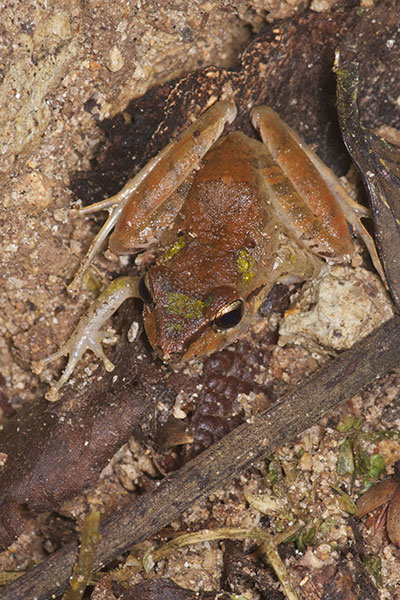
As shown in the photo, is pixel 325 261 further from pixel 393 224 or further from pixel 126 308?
pixel 126 308

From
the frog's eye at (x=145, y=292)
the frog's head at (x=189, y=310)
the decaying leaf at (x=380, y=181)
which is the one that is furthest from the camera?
the decaying leaf at (x=380, y=181)

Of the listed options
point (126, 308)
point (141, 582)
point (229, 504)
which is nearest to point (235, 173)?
point (126, 308)

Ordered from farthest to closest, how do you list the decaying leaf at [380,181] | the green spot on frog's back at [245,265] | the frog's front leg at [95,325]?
the frog's front leg at [95,325], the decaying leaf at [380,181], the green spot on frog's back at [245,265]

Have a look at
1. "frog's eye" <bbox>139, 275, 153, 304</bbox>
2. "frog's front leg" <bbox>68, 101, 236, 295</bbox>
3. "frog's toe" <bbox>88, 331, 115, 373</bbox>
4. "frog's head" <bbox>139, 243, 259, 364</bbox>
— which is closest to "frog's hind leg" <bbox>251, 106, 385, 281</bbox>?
"frog's front leg" <bbox>68, 101, 236, 295</bbox>

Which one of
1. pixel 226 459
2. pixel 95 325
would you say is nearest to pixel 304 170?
pixel 95 325

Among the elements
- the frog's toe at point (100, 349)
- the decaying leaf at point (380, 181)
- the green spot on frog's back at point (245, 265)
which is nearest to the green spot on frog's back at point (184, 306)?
the green spot on frog's back at point (245, 265)

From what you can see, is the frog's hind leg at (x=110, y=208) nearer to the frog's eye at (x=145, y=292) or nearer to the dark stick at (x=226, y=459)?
the frog's eye at (x=145, y=292)

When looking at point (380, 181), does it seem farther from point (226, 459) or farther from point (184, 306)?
point (226, 459)
